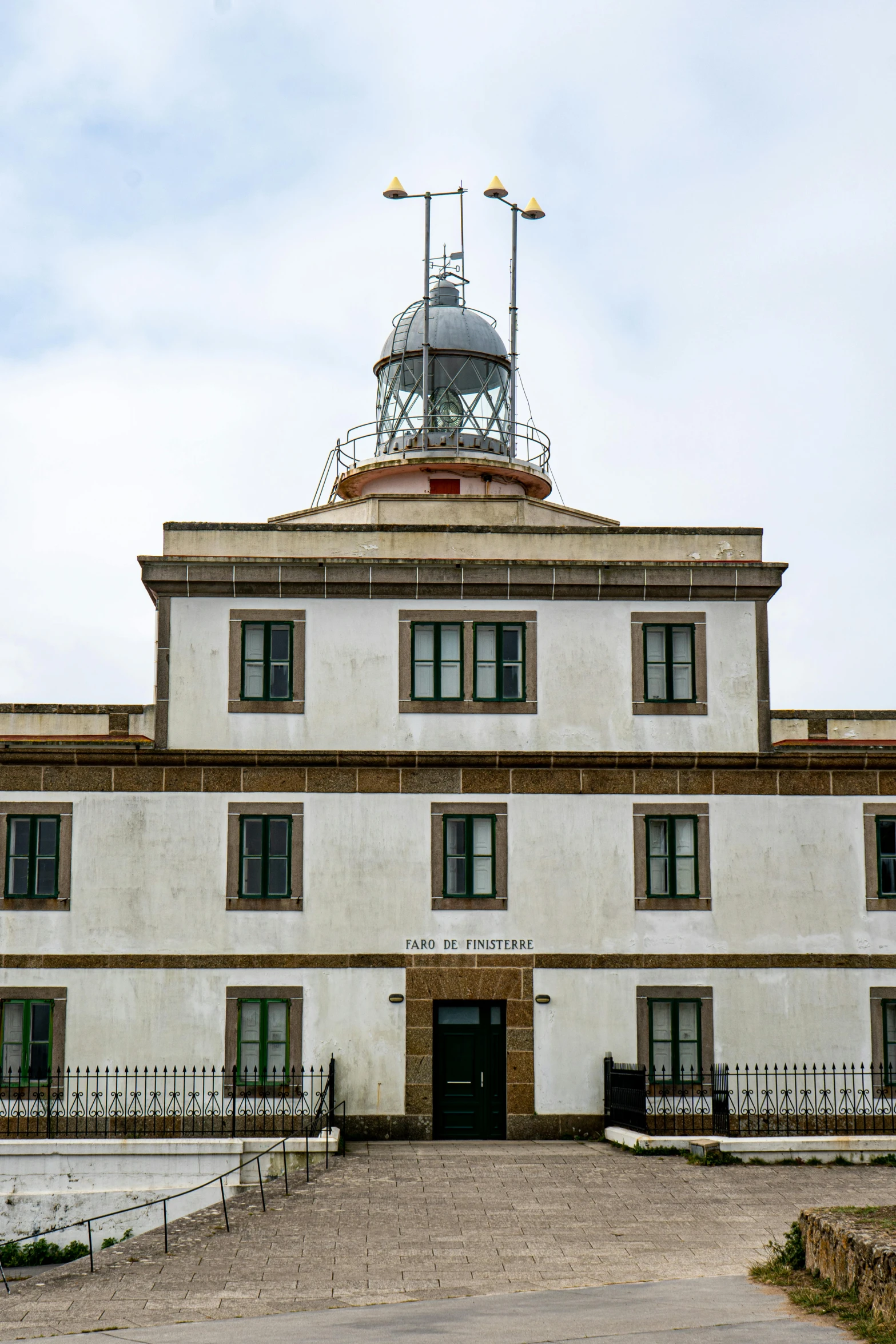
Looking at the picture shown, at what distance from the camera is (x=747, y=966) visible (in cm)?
2511

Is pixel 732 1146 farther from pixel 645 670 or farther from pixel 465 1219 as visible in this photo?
pixel 645 670

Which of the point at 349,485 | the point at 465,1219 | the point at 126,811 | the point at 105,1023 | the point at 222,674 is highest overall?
the point at 349,485

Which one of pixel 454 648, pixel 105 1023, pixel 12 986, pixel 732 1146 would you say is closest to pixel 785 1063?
pixel 732 1146

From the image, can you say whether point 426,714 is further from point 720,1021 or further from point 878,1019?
point 878,1019

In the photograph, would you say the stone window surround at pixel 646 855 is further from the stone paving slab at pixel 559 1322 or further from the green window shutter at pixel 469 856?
the stone paving slab at pixel 559 1322

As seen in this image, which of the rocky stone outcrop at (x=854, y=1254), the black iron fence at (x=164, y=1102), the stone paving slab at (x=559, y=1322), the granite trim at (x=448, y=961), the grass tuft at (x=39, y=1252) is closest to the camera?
the rocky stone outcrop at (x=854, y=1254)

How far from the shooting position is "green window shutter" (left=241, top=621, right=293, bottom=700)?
84.1ft

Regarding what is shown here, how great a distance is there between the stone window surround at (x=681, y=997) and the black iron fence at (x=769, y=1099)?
0.72ft

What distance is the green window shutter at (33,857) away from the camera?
24.7m

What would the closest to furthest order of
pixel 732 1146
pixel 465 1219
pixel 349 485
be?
pixel 465 1219, pixel 732 1146, pixel 349 485

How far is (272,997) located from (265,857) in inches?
91.7

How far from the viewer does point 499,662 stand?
2581 centimetres

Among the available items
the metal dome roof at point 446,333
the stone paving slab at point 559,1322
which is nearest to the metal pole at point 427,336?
the metal dome roof at point 446,333

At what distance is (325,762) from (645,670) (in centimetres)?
579
